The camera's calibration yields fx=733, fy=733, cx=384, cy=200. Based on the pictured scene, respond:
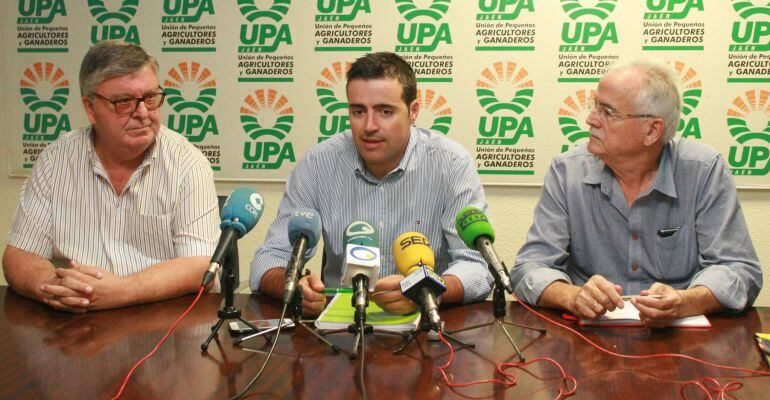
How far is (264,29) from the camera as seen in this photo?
3.74m

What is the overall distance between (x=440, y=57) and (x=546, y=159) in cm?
73

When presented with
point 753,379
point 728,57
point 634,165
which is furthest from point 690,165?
point 728,57

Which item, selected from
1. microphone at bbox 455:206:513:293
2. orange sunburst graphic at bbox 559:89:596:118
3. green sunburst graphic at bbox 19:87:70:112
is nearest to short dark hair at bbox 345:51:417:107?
microphone at bbox 455:206:513:293

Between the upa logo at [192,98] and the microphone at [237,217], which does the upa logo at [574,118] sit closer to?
the upa logo at [192,98]

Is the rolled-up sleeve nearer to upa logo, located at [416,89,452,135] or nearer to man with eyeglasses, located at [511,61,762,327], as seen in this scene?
man with eyeglasses, located at [511,61,762,327]

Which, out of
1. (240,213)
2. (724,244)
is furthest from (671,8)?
(240,213)

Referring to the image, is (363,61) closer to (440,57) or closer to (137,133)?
(137,133)

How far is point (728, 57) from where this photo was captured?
137 inches

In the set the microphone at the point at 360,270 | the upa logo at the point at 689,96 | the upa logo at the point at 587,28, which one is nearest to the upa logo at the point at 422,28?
the upa logo at the point at 587,28

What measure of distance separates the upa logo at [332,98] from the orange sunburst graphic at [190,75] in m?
0.57

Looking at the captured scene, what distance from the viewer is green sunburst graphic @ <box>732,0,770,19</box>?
343 cm

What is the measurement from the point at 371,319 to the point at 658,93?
1.27 meters

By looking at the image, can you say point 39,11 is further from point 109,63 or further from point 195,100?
point 109,63

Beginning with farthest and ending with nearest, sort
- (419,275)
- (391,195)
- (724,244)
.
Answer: (391,195)
(724,244)
(419,275)
